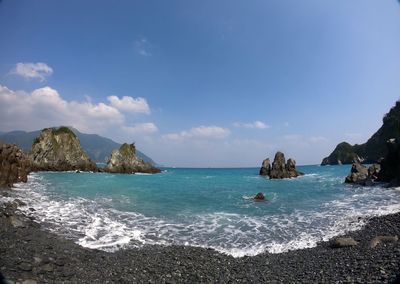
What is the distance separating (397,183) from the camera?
41.9m

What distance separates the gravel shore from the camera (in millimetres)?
9469

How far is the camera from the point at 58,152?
300ft

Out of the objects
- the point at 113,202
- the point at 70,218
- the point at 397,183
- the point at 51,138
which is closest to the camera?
the point at 70,218

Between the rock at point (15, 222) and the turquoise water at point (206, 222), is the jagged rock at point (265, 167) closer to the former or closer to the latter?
A: the turquoise water at point (206, 222)

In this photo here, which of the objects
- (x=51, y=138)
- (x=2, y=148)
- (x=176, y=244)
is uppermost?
(x=51, y=138)

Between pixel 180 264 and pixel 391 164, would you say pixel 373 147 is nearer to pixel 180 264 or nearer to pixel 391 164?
pixel 391 164

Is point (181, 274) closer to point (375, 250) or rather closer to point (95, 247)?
point (95, 247)

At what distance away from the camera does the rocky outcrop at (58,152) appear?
87.2m

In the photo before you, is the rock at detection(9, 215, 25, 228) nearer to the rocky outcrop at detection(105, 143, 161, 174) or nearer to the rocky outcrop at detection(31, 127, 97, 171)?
the rocky outcrop at detection(31, 127, 97, 171)

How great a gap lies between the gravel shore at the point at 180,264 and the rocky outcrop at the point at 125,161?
8401cm

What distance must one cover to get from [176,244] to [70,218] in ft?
27.6

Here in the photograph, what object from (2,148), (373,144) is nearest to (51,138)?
(2,148)

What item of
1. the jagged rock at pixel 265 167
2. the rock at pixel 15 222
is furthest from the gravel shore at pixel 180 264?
the jagged rock at pixel 265 167

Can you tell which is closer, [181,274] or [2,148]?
[181,274]
